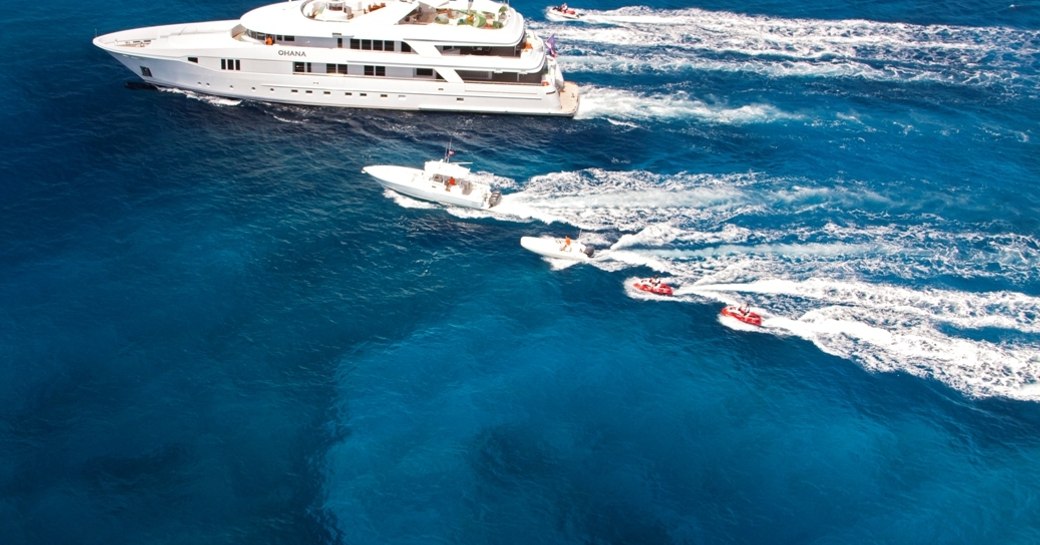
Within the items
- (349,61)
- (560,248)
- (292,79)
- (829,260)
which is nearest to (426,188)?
(560,248)

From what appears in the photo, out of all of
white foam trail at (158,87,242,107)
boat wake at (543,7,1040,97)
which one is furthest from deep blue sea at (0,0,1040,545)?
boat wake at (543,7,1040,97)

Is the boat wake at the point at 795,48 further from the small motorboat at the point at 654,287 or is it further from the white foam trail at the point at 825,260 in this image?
the small motorboat at the point at 654,287

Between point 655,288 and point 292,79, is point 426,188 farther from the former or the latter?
point 292,79

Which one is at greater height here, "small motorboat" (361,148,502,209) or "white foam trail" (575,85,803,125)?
"white foam trail" (575,85,803,125)

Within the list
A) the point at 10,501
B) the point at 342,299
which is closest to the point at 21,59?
the point at 342,299

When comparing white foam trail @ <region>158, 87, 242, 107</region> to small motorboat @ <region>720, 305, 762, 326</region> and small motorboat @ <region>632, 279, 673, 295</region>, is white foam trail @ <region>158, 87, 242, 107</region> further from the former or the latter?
small motorboat @ <region>720, 305, 762, 326</region>

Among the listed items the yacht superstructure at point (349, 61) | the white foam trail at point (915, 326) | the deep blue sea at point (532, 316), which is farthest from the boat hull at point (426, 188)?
the white foam trail at point (915, 326)

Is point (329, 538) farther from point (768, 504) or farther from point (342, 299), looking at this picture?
point (768, 504)
